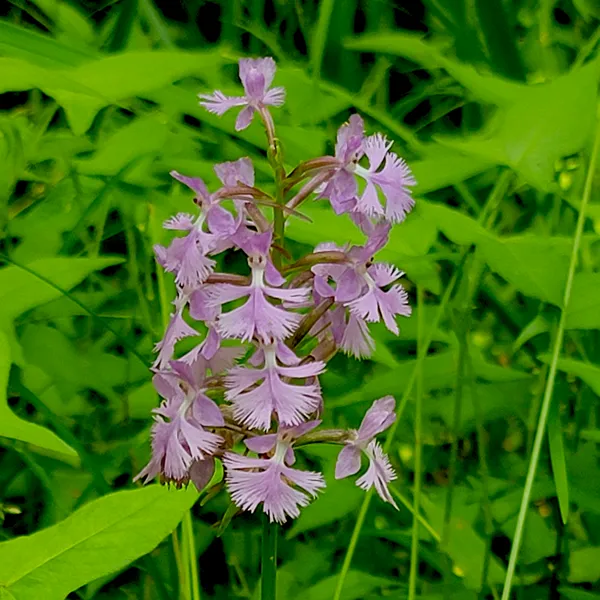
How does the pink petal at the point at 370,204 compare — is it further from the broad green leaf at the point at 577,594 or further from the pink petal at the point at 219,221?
the broad green leaf at the point at 577,594

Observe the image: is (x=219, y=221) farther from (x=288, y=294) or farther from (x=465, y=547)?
(x=465, y=547)

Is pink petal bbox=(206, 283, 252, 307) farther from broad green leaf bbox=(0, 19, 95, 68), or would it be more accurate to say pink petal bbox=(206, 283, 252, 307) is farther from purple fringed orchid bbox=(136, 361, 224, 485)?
broad green leaf bbox=(0, 19, 95, 68)

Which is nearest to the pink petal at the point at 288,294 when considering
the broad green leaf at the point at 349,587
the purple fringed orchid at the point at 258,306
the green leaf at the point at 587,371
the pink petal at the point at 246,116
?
the purple fringed orchid at the point at 258,306

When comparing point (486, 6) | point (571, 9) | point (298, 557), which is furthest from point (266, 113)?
point (571, 9)

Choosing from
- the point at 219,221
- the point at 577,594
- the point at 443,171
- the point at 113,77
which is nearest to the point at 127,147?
the point at 113,77

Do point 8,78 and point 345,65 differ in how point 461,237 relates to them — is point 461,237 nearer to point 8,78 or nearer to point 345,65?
point 8,78

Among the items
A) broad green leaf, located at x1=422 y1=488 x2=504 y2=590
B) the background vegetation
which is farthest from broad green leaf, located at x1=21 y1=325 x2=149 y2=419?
broad green leaf, located at x1=422 y1=488 x2=504 y2=590
